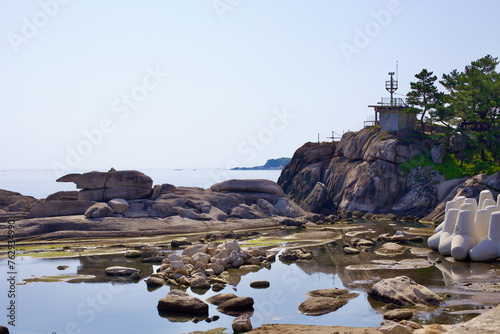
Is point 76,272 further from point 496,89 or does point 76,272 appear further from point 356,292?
point 496,89

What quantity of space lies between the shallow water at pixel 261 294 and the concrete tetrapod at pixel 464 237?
2.16ft

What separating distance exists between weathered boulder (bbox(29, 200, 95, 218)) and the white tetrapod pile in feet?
91.1

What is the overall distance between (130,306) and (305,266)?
10672 mm

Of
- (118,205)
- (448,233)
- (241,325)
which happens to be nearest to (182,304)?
(241,325)

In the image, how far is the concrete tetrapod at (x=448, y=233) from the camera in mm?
27562

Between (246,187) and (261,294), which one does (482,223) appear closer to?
(261,294)

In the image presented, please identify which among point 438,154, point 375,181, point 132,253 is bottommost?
point 132,253

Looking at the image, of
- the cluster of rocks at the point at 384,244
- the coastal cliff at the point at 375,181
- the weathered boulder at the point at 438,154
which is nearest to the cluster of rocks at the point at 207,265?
the cluster of rocks at the point at 384,244

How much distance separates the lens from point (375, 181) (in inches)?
2052

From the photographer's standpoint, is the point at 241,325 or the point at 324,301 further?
the point at 324,301

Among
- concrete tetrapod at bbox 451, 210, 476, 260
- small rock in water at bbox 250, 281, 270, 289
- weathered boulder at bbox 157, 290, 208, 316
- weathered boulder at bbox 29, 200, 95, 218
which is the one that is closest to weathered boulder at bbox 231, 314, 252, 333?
weathered boulder at bbox 157, 290, 208, 316

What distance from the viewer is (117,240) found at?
1420 inches

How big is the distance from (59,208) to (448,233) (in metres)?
29.7

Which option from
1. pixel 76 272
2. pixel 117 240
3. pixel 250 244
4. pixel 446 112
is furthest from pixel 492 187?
pixel 76 272
